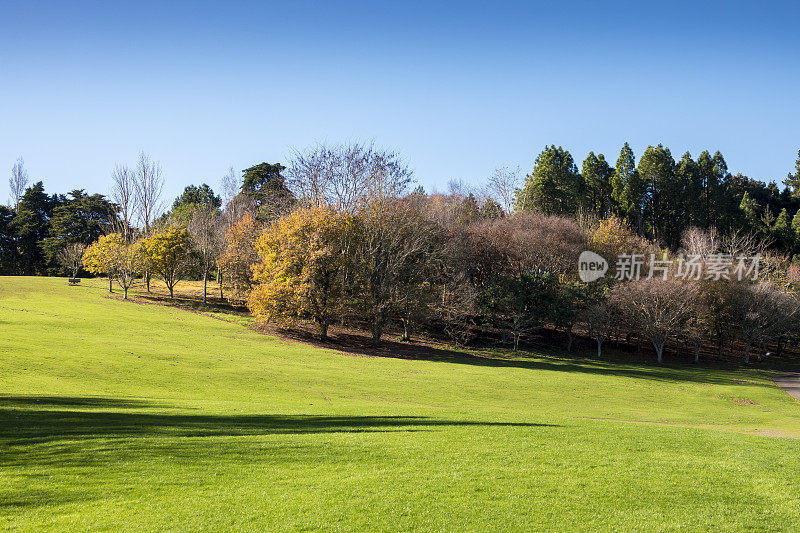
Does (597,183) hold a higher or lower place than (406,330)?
higher

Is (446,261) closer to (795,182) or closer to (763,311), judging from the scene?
(763,311)

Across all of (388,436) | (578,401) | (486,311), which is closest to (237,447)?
(388,436)

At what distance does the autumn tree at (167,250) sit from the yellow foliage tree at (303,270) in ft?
60.2

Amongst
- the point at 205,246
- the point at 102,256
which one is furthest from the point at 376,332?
the point at 102,256

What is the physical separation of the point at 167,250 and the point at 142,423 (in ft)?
167

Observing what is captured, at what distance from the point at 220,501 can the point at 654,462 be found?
36.7 feet

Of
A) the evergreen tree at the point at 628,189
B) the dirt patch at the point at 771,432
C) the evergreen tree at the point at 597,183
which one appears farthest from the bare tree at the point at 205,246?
the evergreen tree at the point at 628,189

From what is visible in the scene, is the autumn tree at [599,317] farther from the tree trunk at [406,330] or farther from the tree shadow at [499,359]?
the tree trunk at [406,330]

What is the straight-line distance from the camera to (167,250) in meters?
61.2

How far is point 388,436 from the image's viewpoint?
15297 millimetres

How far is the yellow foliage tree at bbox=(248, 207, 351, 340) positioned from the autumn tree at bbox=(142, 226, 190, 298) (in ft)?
60.2

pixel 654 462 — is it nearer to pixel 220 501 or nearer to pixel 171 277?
pixel 220 501

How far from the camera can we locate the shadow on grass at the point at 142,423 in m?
13.4

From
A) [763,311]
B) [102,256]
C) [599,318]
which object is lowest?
[599,318]
